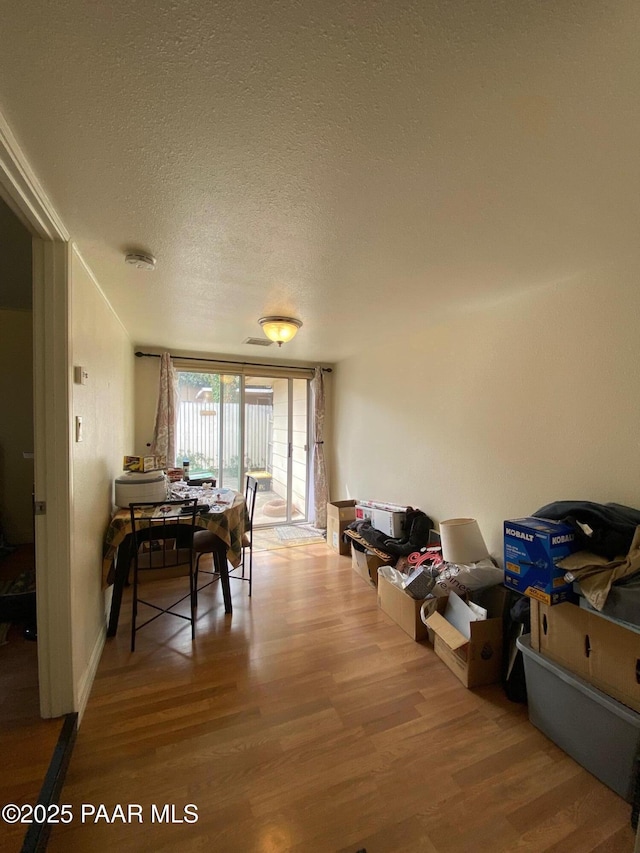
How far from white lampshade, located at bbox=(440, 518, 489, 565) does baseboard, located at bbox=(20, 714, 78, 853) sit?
7.30 feet

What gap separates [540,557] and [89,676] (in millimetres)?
2443

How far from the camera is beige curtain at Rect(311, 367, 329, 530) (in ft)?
15.6

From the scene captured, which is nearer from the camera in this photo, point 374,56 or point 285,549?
point 374,56

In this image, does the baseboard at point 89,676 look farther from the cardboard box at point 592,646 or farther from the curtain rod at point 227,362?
the curtain rod at point 227,362

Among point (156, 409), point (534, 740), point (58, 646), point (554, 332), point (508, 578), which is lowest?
point (534, 740)

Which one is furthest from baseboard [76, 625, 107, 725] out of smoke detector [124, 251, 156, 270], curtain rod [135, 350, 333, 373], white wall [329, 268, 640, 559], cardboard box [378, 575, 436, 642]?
curtain rod [135, 350, 333, 373]

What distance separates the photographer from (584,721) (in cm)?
Result: 148

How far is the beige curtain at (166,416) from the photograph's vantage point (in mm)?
3984

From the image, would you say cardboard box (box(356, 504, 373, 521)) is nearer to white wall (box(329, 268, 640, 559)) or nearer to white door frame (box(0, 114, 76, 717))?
white wall (box(329, 268, 640, 559))

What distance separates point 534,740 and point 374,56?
264cm

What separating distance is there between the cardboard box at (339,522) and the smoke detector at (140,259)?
299 centimetres

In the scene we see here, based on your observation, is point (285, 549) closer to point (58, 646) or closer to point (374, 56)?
point (58, 646)

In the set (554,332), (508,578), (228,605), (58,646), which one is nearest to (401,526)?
(508,578)

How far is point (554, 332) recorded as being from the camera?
6.68 feet
